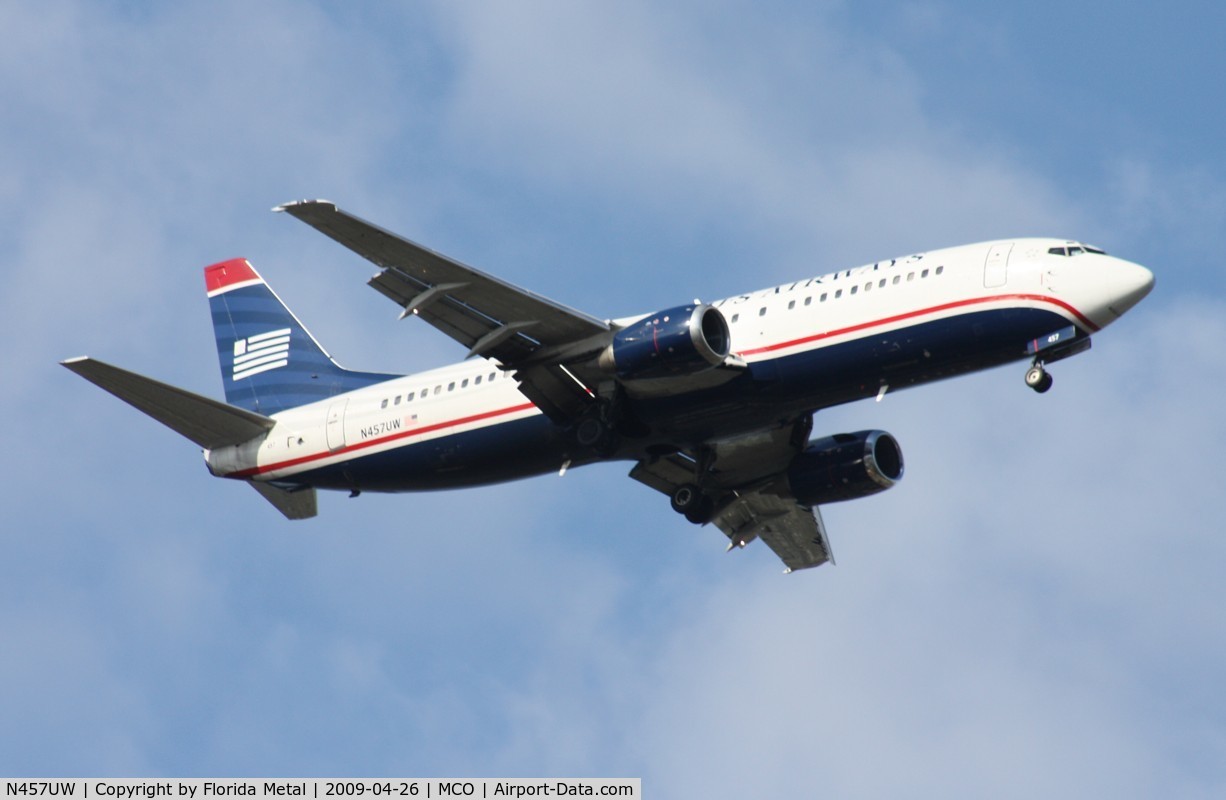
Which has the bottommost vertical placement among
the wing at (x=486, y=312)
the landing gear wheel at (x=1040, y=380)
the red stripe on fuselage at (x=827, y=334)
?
the landing gear wheel at (x=1040, y=380)

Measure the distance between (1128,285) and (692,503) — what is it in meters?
13.8

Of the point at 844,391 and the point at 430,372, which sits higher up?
the point at 430,372

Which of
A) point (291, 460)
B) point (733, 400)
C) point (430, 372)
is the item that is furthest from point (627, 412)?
point (291, 460)

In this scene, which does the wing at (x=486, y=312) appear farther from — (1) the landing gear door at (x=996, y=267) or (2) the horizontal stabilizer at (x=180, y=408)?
(1) the landing gear door at (x=996, y=267)

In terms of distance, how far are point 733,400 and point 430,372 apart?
31.1ft

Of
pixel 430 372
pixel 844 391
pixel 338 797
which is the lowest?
pixel 338 797

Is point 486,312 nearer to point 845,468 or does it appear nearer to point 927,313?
point 927,313

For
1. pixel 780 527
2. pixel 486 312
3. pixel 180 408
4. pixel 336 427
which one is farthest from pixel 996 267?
pixel 180 408

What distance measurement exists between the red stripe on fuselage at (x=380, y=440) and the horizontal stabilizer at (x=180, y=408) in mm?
980

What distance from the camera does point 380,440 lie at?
174ft

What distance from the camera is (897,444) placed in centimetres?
5478

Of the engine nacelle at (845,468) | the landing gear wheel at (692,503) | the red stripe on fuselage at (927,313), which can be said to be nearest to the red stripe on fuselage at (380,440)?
the landing gear wheel at (692,503)

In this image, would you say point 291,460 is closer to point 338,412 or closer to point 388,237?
point 338,412

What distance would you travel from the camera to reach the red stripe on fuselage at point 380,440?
51594mm
